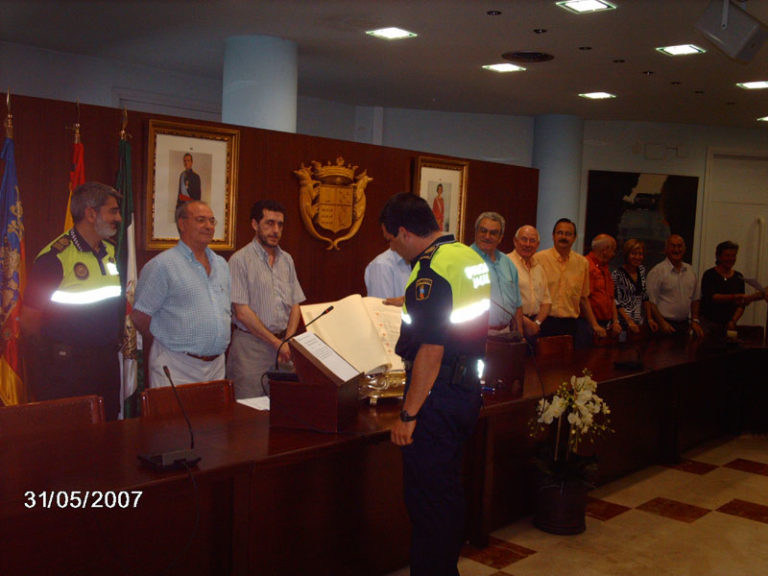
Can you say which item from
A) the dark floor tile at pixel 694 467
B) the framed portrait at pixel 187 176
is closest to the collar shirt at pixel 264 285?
the framed portrait at pixel 187 176

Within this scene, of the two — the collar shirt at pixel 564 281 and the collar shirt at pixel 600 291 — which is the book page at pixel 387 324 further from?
the collar shirt at pixel 600 291

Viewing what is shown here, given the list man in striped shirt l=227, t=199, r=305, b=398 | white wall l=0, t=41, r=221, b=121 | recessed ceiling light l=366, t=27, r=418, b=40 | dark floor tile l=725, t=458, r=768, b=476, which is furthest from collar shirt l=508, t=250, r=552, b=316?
white wall l=0, t=41, r=221, b=121

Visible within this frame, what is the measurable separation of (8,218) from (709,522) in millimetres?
4174

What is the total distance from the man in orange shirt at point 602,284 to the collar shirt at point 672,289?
1138 mm

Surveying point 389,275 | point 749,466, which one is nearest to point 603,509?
point 749,466

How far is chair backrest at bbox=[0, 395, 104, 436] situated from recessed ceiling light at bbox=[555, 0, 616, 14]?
3770 mm

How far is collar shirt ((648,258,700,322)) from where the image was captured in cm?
748

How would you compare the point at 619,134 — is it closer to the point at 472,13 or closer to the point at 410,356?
the point at 472,13

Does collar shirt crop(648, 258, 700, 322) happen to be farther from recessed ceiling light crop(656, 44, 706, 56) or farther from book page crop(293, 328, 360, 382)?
book page crop(293, 328, 360, 382)

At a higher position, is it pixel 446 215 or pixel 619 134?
pixel 619 134

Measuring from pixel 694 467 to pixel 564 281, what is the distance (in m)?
1.65

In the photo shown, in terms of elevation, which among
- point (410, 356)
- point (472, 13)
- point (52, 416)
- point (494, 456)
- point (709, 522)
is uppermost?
point (472, 13)

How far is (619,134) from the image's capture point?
34.7 ft

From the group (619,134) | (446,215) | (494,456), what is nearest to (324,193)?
(446,215)
